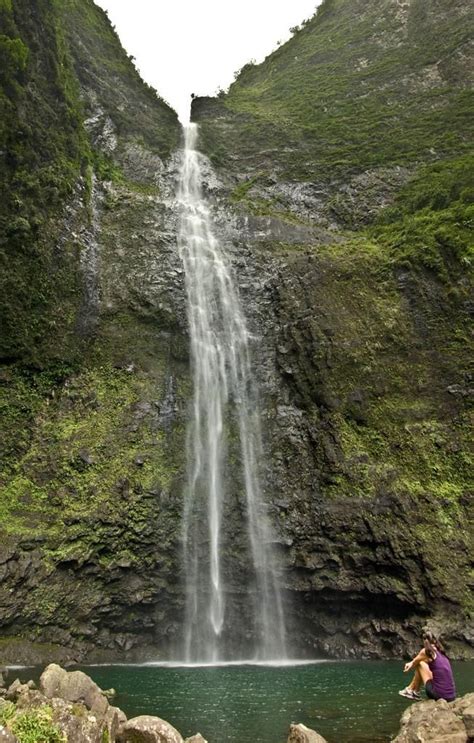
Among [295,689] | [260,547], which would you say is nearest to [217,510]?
[260,547]

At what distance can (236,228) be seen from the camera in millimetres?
25922

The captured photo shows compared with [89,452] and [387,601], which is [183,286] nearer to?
[89,452]

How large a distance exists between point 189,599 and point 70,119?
20047 mm

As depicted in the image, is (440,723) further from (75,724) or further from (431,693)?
(75,724)

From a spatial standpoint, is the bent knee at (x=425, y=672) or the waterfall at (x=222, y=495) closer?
the bent knee at (x=425, y=672)

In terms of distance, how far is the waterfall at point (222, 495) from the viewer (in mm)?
15594

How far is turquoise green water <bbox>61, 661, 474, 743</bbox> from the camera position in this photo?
7.77 meters

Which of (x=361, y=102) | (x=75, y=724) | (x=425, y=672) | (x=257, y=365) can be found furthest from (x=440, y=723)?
(x=361, y=102)

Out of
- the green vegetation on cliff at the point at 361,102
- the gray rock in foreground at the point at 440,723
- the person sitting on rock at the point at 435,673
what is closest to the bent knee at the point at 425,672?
the person sitting on rock at the point at 435,673

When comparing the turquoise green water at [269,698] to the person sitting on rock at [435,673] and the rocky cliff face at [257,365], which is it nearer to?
the person sitting on rock at [435,673]

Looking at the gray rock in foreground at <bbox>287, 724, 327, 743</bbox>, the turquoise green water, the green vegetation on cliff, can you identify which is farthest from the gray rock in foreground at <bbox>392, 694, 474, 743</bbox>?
the green vegetation on cliff

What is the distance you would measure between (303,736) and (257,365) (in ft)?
49.3

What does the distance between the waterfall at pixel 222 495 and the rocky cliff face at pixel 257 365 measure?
496 millimetres

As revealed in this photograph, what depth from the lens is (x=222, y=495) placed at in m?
17.4
